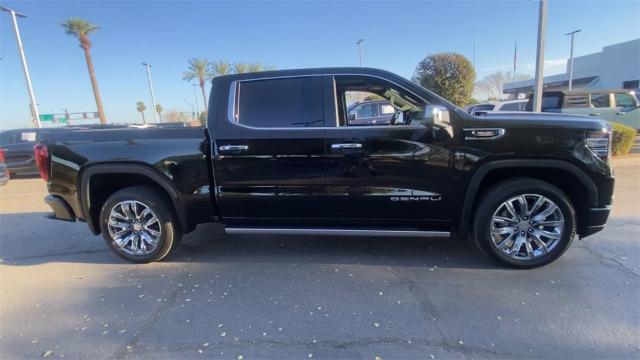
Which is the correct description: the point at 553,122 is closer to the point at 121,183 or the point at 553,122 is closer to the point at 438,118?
the point at 438,118

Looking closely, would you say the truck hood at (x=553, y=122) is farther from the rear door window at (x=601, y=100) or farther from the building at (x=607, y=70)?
the building at (x=607, y=70)

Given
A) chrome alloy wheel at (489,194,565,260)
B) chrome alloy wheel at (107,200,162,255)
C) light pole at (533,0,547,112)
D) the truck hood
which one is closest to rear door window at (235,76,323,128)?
chrome alloy wheel at (107,200,162,255)

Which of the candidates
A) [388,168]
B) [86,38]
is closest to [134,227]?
[388,168]

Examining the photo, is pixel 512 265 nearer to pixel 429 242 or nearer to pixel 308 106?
pixel 429 242

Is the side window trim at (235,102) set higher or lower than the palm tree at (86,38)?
lower

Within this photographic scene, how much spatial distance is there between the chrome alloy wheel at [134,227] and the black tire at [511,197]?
3237mm

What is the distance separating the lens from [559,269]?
350cm

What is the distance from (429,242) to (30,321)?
3895 millimetres

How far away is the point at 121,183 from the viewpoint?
402 centimetres

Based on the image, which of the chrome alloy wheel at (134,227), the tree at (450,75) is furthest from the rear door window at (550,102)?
the chrome alloy wheel at (134,227)

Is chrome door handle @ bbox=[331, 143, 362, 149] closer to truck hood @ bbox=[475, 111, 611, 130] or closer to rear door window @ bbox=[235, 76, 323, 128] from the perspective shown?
rear door window @ bbox=[235, 76, 323, 128]

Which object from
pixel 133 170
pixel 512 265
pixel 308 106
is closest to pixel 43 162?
pixel 133 170

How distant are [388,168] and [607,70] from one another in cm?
5139

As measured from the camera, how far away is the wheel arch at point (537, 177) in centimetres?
328
